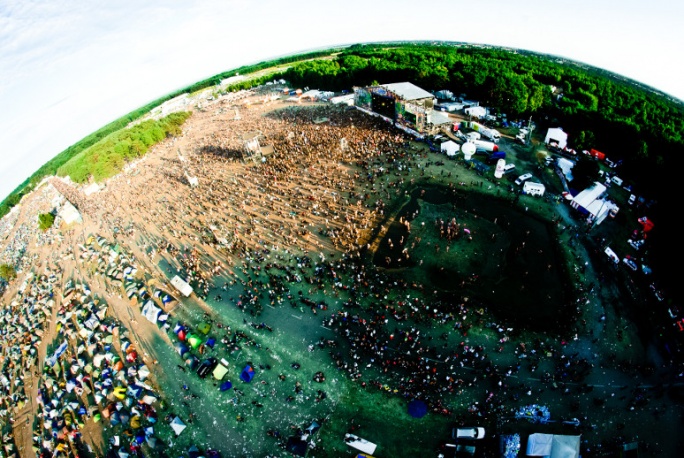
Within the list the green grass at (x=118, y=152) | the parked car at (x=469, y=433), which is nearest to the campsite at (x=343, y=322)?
the parked car at (x=469, y=433)

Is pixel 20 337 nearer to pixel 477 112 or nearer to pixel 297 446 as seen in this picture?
pixel 297 446

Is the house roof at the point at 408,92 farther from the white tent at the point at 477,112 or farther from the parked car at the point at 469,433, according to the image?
the parked car at the point at 469,433

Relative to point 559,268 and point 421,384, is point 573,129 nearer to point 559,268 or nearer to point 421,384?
point 559,268

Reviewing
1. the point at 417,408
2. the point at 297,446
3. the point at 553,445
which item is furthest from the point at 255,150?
the point at 553,445

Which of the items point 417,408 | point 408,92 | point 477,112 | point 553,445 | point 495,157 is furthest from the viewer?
point 477,112

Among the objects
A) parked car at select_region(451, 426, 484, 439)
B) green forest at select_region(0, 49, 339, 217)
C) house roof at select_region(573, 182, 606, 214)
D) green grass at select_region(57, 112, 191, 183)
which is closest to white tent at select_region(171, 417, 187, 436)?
parked car at select_region(451, 426, 484, 439)

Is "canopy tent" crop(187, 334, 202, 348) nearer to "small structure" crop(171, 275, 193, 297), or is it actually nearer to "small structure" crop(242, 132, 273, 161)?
"small structure" crop(171, 275, 193, 297)

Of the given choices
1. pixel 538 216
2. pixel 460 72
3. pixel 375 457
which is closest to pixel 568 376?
pixel 375 457

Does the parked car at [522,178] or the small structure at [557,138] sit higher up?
the small structure at [557,138]
